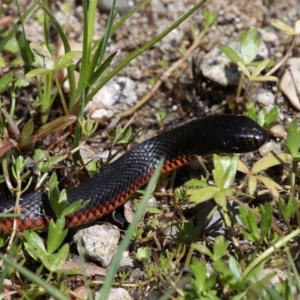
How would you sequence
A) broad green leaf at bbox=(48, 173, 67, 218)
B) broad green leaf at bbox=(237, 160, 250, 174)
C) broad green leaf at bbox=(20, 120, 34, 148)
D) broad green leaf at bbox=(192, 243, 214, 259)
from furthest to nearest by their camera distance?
broad green leaf at bbox=(237, 160, 250, 174) < broad green leaf at bbox=(20, 120, 34, 148) < broad green leaf at bbox=(48, 173, 67, 218) < broad green leaf at bbox=(192, 243, 214, 259)

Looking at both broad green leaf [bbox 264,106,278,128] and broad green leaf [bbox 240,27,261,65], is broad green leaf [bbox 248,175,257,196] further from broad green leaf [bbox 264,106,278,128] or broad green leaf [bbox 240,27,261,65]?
broad green leaf [bbox 240,27,261,65]

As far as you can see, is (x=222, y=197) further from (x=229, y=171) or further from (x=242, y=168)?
(x=242, y=168)

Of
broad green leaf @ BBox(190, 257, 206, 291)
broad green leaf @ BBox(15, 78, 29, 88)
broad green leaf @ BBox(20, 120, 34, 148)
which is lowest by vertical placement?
broad green leaf @ BBox(190, 257, 206, 291)

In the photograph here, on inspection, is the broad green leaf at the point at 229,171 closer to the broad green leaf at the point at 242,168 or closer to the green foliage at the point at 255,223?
the green foliage at the point at 255,223

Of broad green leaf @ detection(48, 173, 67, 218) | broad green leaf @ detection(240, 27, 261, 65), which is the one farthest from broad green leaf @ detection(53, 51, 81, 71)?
broad green leaf @ detection(240, 27, 261, 65)

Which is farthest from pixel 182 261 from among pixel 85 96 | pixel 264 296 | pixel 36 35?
pixel 36 35

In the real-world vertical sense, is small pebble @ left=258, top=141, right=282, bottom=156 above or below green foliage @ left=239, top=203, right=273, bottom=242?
below

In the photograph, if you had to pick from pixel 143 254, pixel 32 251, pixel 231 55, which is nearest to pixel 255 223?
pixel 143 254

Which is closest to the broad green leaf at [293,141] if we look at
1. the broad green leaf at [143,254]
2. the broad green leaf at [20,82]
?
the broad green leaf at [143,254]
